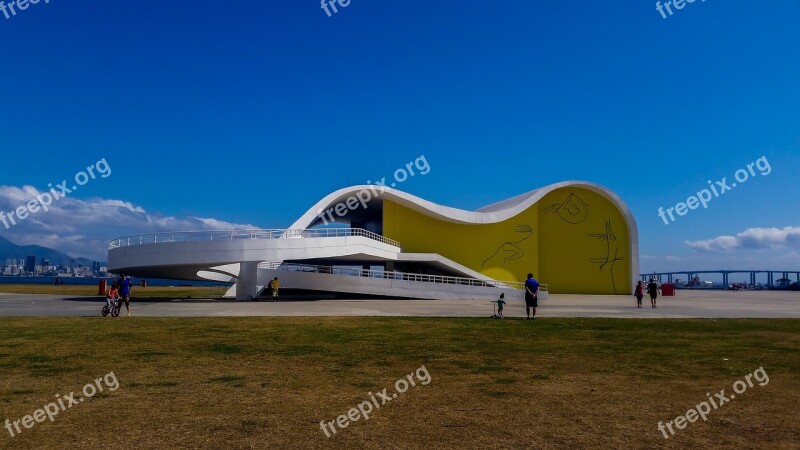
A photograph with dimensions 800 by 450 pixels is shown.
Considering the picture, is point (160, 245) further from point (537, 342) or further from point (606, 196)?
point (606, 196)

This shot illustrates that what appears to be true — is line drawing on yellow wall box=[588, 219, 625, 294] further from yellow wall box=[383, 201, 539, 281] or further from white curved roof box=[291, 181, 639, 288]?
yellow wall box=[383, 201, 539, 281]

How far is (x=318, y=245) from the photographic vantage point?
29.9 m

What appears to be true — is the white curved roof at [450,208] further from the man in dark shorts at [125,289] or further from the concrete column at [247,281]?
the man in dark shorts at [125,289]

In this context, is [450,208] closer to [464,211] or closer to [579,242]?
[464,211]

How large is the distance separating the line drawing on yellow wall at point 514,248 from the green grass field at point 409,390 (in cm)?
2976

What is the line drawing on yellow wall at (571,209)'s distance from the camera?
4459cm

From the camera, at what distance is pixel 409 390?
7.10m

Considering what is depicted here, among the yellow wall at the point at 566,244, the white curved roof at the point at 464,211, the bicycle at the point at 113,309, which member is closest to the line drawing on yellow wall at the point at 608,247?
the yellow wall at the point at 566,244

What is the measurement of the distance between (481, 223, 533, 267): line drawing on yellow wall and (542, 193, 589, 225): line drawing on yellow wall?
2.33 m

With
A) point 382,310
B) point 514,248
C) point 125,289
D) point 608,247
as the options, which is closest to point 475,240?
Answer: point 514,248

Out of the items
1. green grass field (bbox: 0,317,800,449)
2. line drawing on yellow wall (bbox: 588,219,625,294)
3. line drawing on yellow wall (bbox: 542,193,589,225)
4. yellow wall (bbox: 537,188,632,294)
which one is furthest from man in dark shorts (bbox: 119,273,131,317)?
line drawing on yellow wall (bbox: 588,219,625,294)

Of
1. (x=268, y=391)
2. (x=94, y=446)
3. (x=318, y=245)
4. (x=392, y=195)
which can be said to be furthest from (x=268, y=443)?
(x=392, y=195)

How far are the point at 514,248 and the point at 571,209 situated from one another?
5.69m

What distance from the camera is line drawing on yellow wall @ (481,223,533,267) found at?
43.0 metres
